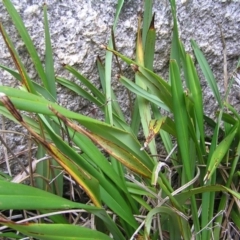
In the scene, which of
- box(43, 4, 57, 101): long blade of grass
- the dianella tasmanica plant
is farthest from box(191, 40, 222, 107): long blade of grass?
box(43, 4, 57, 101): long blade of grass

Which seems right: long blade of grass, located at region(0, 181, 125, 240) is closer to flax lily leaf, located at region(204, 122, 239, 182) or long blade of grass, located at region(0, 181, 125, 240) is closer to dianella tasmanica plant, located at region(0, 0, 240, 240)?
dianella tasmanica plant, located at region(0, 0, 240, 240)

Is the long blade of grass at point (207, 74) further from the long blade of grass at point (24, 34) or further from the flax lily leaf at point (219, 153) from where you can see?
the long blade of grass at point (24, 34)

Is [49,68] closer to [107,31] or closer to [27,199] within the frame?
[107,31]

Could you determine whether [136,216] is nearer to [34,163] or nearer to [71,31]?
[34,163]

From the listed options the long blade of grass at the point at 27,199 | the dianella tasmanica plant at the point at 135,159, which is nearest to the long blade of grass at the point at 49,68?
the dianella tasmanica plant at the point at 135,159

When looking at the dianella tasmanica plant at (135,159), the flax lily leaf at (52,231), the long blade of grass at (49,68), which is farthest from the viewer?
the long blade of grass at (49,68)

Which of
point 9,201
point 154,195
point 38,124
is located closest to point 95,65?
point 38,124
